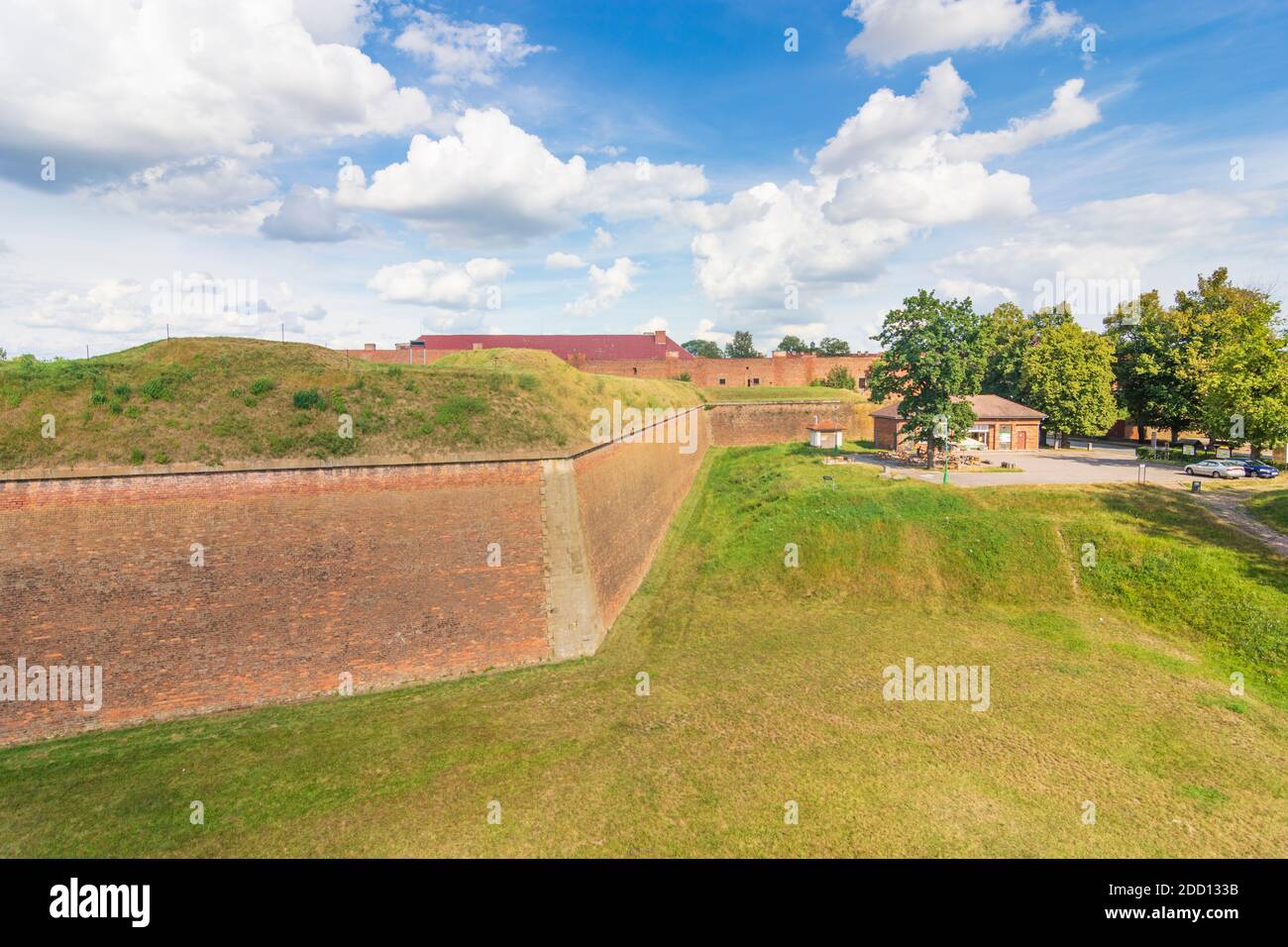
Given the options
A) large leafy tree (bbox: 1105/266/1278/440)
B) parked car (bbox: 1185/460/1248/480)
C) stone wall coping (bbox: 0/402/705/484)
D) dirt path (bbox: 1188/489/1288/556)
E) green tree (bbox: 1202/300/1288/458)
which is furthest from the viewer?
large leafy tree (bbox: 1105/266/1278/440)

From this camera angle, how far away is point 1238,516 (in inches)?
971

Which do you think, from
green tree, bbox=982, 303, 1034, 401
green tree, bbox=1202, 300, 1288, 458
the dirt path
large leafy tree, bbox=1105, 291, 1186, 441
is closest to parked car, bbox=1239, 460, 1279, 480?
green tree, bbox=1202, 300, 1288, 458

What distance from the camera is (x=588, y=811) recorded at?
469 inches

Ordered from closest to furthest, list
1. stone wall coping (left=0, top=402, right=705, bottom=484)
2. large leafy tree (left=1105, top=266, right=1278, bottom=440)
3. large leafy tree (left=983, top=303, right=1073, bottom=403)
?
stone wall coping (left=0, top=402, right=705, bottom=484) < large leafy tree (left=1105, top=266, right=1278, bottom=440) < large leafy tree (left=983, top=303, right=1073, bottom=403)

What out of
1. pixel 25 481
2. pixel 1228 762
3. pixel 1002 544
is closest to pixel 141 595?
pixel 25 481

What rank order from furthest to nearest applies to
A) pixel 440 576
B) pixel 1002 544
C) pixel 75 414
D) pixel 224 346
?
pixel 1002 544 < pixel 224 346 < pixel 440 576 < pixel 75 414

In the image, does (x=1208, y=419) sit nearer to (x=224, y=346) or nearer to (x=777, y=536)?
(x=777, y=536)

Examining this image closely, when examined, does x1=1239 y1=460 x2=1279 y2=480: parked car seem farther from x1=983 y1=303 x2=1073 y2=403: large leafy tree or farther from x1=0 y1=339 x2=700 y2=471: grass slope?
x1=0 y1=339 x2=700 y2=471: grass slope

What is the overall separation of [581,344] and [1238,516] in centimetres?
6279

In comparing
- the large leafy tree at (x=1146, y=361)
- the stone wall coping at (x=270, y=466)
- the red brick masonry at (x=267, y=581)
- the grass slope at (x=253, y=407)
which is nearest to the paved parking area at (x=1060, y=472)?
the large leafy tree at (x=1146, y=361)

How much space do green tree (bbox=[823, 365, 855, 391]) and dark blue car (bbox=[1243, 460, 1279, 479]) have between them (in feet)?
127

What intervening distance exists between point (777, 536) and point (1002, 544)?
367 inches

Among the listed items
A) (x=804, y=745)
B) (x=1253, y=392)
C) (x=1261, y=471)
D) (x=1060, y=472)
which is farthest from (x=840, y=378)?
(x=804, y=745)

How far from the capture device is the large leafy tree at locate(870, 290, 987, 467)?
33.8m
